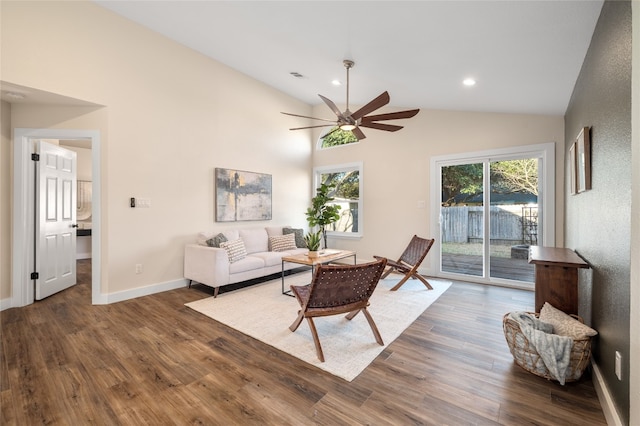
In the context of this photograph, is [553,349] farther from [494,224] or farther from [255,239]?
[255,239]

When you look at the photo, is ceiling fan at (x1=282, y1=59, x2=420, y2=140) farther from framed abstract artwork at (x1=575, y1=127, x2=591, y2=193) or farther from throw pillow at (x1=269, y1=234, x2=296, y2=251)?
throw pillow at (x1=269, y1=234, x2=296, y2=251)

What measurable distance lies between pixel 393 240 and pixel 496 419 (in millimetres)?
4062

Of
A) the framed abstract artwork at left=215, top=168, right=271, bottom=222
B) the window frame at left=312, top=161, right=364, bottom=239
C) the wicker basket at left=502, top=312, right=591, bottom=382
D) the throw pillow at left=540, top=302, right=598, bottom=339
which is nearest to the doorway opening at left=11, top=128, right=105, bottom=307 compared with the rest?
the framed abstract artwork at left=215, top=168, right=271, bottom=222

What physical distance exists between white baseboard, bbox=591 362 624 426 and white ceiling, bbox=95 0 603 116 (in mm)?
2518

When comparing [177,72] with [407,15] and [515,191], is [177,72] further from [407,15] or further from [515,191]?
[515,191]

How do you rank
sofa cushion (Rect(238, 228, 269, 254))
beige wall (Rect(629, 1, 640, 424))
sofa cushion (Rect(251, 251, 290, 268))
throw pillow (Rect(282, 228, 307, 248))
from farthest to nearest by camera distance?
1. throw pillow (Rect(282, 228, 307, 248))
2. sofa cushion (Rect(238, 228, 269, 254))
3. sofa cushion (Rect(251, 251, 290, 268))
4. beige wall (Rect(629, 1, 640, 424))

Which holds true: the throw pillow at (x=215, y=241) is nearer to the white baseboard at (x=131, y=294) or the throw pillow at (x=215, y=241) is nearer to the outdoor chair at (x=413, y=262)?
the white baseboard at (x=131, y=294)

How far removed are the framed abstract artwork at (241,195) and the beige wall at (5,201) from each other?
8.20 feet

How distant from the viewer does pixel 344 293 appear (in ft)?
8.17

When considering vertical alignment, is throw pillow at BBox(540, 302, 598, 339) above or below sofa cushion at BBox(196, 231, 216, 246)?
below

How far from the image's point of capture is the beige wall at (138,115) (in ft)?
10.2

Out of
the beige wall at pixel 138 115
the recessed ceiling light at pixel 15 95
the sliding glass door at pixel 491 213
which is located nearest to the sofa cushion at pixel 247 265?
the beige wall at pixel 138 115

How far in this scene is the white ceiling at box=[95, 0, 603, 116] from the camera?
2225mm

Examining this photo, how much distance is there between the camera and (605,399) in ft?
5.63
